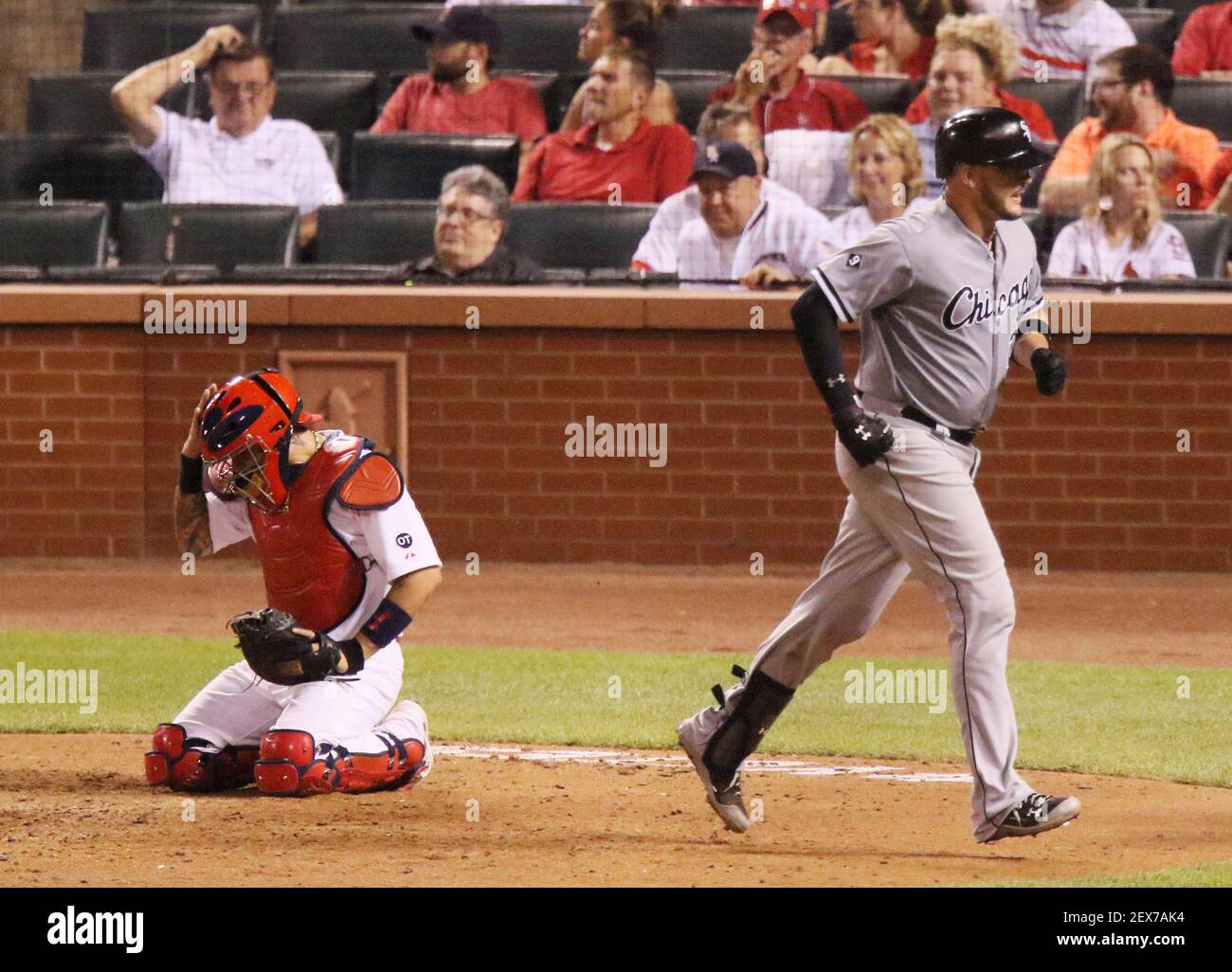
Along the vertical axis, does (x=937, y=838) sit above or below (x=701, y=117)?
below

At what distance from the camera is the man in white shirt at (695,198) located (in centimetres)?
1090

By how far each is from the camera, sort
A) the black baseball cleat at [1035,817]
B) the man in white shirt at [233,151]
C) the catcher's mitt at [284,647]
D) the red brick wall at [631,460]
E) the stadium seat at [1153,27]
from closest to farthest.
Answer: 1. the black baseball cleat at [1035,817]
2. the catcher's mitt at [284,647]
3. the red brick wall at [631,460]
4. the man in white shirt at [233,151]
5. the stadium seat at [1153,27]

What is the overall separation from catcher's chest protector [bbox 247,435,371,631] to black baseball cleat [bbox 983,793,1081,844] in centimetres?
209

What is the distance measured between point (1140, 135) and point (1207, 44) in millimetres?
1489

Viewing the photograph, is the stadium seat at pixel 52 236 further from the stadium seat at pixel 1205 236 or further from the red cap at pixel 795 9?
the stadium seat at pixel 1205 236

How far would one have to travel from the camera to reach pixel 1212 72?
12203mm

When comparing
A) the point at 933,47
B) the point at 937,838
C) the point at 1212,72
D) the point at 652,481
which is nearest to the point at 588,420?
the point at 652,481

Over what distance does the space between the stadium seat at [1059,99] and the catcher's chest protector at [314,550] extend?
657 cm

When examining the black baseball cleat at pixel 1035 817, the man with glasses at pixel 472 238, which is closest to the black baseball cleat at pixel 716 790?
the black baseball cleat at pixel 1035 817

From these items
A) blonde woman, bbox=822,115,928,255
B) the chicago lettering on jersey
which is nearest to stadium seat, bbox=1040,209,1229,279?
blonde woman, bbox=822,115,928,255

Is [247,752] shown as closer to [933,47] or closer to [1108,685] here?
[1108,685]

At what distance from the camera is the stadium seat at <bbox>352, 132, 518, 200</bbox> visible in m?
11.8

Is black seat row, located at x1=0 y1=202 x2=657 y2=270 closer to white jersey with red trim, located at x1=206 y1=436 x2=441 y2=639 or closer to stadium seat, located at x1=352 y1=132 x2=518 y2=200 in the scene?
stadium seat, located at x1=352 y1=132 x2=518 y2=200
